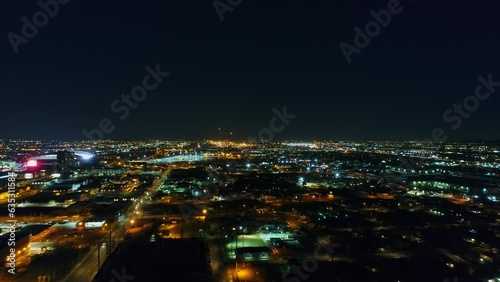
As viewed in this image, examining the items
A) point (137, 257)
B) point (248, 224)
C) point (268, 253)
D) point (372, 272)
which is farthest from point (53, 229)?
point (372, 272)

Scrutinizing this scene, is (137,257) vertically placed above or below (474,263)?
above

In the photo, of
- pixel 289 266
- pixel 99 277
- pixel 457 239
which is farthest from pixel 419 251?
pixel 99 277

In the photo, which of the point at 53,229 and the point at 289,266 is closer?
the point at 289,266

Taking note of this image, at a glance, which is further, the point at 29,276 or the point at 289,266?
the point at 289,266

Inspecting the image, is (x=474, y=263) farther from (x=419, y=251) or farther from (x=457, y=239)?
(x=457, y=239)

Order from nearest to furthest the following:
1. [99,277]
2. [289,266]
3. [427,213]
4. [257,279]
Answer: [99,277] < [257,279] < [289,266] < [427,213]

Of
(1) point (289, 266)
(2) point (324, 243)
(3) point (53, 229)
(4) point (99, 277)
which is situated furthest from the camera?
(3) point (53, 229)

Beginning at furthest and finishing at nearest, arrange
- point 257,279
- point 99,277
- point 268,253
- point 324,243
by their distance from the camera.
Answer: point 324,243, point 268,253, point 257,279, point 99,277

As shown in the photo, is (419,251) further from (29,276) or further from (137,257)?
(29,276)

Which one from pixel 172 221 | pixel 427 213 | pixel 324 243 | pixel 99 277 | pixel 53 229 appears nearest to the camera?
pixel 99 277
